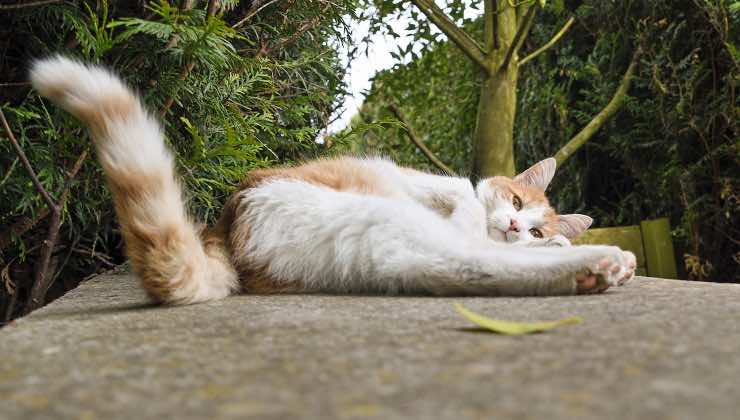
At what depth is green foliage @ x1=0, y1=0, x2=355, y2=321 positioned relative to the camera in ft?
5.79

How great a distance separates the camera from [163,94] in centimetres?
195

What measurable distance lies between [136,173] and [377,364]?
33.6 inches

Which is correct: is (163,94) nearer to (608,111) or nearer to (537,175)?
(537,175)

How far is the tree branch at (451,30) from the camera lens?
10.6ft

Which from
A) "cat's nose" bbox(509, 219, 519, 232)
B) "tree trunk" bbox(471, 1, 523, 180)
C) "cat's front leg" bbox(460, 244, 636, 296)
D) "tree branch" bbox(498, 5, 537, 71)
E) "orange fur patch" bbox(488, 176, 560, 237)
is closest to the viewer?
"cat's front leg" bbox(460, 244, 636, 296)

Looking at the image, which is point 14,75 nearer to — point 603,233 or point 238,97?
point 238,97

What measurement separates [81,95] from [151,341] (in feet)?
2.07

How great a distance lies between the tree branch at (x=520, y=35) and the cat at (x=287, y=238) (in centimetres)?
149

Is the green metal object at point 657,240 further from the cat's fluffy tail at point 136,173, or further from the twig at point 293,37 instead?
the cat's fluffy tail at point 136,173

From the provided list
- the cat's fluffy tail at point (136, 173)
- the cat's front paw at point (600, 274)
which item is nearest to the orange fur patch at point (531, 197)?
the cat's front paw at point (600, 274)

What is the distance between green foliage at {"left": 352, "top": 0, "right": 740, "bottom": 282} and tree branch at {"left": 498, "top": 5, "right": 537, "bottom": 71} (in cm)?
34

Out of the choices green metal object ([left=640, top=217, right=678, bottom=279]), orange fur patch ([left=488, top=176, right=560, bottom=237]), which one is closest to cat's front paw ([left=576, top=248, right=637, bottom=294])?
orange fur patch ([left=488, top=176, right=560, bottom=237])

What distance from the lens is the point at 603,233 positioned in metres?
3.33

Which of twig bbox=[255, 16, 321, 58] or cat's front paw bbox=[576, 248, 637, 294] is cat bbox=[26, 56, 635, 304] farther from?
twig bbox=[255, 16, 321, 58]
